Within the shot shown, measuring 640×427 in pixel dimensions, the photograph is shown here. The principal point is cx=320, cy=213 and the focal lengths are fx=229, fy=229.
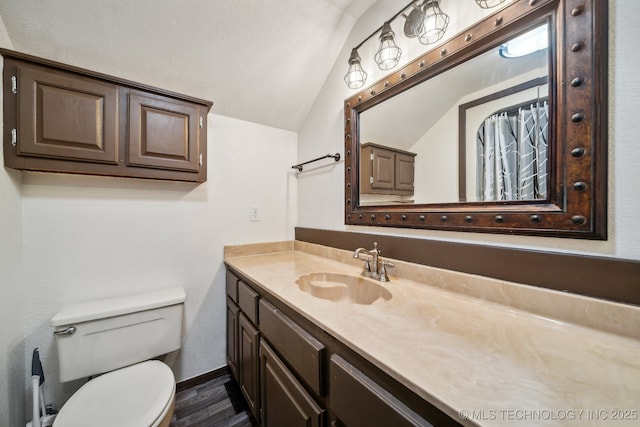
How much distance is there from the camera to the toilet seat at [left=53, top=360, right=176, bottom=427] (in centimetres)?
84

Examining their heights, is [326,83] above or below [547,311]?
above

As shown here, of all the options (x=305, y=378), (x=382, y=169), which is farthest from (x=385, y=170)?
(x=305, y=378)

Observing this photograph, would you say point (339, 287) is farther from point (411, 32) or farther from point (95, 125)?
point (95, 125)

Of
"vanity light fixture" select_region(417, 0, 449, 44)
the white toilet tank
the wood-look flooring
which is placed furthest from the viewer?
the wood-look flooring

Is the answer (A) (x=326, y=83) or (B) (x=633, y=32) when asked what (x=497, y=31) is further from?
(A) (x=326, y=83)

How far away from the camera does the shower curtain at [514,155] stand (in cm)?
74

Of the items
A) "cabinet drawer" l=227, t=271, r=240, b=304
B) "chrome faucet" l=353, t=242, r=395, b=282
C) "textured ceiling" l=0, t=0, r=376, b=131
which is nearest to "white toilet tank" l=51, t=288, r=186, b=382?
"cabinet drawer" l=227, t=271, r=240, b=304

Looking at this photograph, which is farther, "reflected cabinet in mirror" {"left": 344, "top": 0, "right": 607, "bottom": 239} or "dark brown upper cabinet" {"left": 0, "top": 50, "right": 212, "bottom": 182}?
Answer: "dark brown upper cabinet" {"left": 0, "top": 50, "right": 212, "bottom": 182}

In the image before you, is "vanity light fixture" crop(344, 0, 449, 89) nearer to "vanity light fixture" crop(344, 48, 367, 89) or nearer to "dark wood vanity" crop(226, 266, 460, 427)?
"vanity light fixture" crop(344, 48, 367, 89)

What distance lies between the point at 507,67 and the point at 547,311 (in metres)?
0.83

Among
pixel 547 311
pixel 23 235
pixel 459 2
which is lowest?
pixel 547 311

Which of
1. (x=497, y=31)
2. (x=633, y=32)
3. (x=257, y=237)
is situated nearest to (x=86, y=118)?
(x=257, y=237)

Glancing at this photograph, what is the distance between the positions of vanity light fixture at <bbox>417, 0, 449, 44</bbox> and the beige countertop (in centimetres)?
101

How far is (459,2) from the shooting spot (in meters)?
0.93
